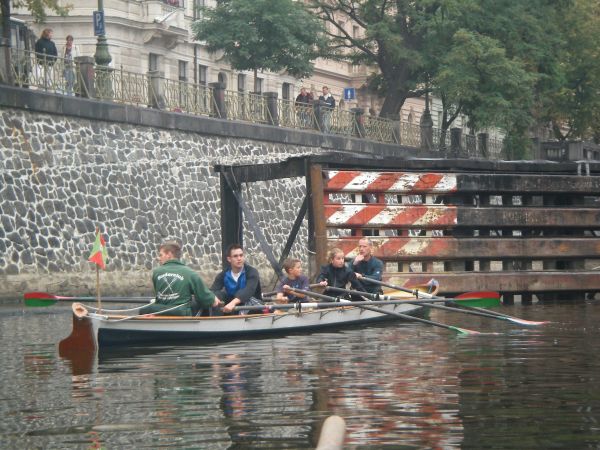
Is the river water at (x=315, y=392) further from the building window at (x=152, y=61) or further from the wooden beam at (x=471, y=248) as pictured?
the building window at (x=152, y=61)

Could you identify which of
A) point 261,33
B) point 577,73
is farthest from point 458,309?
point 577,73

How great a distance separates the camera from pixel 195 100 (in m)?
39.2

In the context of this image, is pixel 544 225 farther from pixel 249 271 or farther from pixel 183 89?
pixel 183 89

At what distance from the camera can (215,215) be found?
130 feet

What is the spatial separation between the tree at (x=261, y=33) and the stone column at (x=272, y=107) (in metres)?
7.82

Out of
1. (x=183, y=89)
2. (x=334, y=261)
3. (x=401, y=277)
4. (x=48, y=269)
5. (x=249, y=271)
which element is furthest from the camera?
(x=183, y=89)

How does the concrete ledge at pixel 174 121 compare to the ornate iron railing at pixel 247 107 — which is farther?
the ornate iron railing at pixel 247 107

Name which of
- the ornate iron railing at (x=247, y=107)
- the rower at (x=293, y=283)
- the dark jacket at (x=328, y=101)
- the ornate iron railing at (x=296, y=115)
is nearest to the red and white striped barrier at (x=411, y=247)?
the rower at (x=293, y=283)

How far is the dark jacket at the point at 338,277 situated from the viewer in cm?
2200

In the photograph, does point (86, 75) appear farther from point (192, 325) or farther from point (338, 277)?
point (192, 325)

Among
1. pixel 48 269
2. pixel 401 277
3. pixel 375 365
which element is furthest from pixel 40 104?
pixel 375 365

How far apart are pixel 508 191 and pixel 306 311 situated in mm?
6633

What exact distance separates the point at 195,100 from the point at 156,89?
236 centimetres

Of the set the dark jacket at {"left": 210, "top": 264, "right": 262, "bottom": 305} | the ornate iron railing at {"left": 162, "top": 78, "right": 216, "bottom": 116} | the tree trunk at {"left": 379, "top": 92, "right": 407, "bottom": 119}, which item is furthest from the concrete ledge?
the dark jacket at {"left": 210, "top": 264, "right": 262, "bottom": 305}
